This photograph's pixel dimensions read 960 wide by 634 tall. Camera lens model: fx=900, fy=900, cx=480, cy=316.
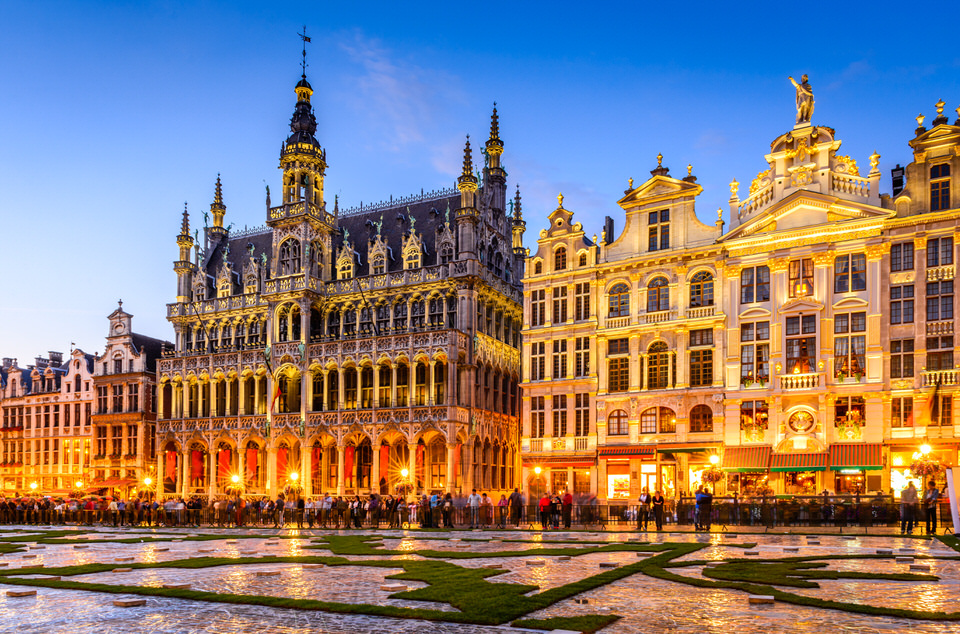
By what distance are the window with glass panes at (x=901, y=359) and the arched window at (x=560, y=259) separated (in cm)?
1796

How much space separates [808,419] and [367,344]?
28.4 metres

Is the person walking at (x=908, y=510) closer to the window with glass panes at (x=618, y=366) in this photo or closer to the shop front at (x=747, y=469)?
the shop front at (x=747, y=469)

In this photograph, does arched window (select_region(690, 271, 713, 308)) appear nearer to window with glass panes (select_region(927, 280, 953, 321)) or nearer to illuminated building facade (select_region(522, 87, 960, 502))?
illuminated building facade (select_region(522, 87, 960, 502))

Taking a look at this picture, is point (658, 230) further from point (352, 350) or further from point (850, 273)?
point (352, 350)

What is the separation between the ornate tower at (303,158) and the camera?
63938 millimetres

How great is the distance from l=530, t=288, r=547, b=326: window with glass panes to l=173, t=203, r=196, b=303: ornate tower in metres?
31.6

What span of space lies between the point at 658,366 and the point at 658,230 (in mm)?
7341

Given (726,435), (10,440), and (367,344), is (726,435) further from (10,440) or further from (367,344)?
(10,440)

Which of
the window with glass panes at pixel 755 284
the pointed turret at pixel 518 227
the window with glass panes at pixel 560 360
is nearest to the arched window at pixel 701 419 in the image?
the window with glass panes at pixel 755 284

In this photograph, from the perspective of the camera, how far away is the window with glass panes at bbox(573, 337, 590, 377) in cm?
5047

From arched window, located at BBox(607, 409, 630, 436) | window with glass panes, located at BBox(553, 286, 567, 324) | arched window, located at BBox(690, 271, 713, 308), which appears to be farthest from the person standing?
window with glass panes, located at BBox(553, 286, 567, 324)

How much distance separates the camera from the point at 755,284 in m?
45.4

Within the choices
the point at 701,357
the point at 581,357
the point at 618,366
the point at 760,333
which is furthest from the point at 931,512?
the point at 581,357

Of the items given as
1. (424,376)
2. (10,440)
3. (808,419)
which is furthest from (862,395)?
(10,440)
